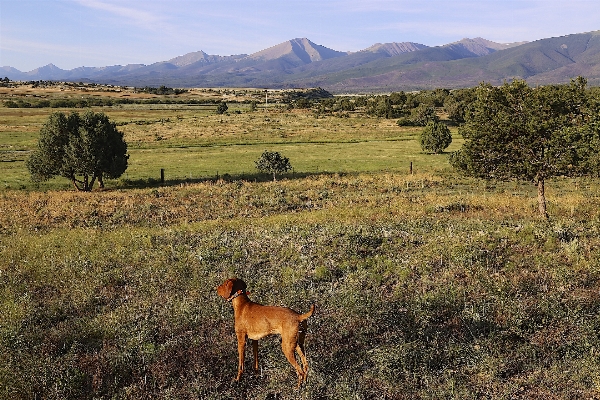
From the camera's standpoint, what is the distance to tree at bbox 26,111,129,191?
35.7 m

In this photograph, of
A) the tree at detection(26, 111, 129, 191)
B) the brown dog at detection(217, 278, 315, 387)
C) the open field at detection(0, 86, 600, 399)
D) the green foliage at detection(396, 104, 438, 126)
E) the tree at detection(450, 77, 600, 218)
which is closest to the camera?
the brown dog at detection(217, 278, 315, 387)

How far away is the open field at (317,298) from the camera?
7.85m

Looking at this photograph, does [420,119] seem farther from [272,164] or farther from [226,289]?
[226,289]

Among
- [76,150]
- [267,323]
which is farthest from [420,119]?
[267,323]

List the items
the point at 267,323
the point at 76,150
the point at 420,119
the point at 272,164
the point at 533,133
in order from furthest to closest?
the point at 420,119 → the point at 272,164 → the point at 76,150 → the point at 533,133 → the point at 267,323

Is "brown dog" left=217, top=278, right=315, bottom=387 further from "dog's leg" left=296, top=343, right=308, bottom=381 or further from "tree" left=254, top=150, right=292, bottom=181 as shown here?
"tree" left=254, top=150, right=292, bottom=181

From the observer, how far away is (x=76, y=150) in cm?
3559

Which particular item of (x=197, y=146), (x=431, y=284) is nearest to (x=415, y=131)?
(x=197, y=146)

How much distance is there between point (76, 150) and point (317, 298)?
1263 inches

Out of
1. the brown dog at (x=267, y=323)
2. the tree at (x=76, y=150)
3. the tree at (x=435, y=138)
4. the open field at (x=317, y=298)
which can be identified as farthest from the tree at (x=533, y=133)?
the tree at (x=435, y=138)

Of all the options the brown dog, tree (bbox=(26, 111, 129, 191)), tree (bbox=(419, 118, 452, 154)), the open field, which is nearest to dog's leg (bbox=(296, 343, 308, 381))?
the brown dog

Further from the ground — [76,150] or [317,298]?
[76,150]

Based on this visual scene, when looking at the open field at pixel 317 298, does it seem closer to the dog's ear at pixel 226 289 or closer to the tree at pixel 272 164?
the dog's ear at pixel 226 289

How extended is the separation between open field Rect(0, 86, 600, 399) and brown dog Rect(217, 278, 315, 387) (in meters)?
0.81
